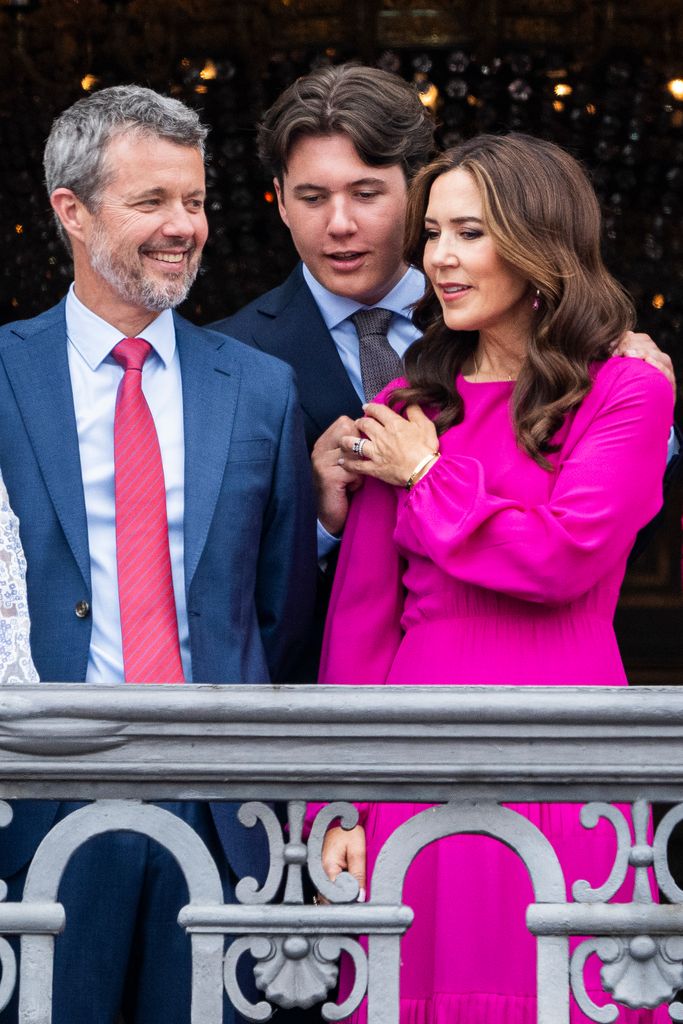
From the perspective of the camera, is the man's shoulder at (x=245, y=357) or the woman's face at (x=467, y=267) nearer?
the woman's face at (x=467, y=267)

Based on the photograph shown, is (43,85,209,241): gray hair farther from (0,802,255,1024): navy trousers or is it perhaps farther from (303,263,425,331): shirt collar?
(0,802,255,1024): navy trousers

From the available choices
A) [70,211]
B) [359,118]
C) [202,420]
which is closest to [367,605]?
[202,420]

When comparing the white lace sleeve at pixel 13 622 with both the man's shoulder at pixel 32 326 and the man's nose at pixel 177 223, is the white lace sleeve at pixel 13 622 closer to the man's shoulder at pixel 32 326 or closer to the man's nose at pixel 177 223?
the man's shoulder at pixel 32 326

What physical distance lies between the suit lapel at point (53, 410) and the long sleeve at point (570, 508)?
53cm

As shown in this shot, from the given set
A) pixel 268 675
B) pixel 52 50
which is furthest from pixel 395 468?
pixel 52 50

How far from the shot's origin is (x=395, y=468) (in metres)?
2.93

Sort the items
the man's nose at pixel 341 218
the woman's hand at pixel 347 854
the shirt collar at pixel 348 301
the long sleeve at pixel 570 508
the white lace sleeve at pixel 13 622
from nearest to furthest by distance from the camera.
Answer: the white lace sleeve at pixel 13 622, the long sleeve at pixel 570 508, the woman's hand at pixel 347 854, the man's nose at pixel 341 218, the shirt collar at pixel 348 301

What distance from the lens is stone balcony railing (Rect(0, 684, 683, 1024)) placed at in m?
2.18

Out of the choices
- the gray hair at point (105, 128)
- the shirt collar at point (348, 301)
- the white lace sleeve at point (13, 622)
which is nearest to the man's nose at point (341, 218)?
the shirt collar at point (348, 301)

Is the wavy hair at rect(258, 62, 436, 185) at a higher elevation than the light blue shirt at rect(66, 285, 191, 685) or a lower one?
higher

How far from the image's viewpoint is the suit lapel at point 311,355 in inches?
134

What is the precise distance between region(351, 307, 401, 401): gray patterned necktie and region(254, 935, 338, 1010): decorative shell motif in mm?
1410

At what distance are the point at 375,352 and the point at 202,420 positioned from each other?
21.3 inches

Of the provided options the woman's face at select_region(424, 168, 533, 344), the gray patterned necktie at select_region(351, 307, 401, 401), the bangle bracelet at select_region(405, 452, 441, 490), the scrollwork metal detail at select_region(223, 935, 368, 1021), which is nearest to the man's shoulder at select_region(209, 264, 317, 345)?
the gray patterned necktie at select_region(351, 307, 401, 401)
